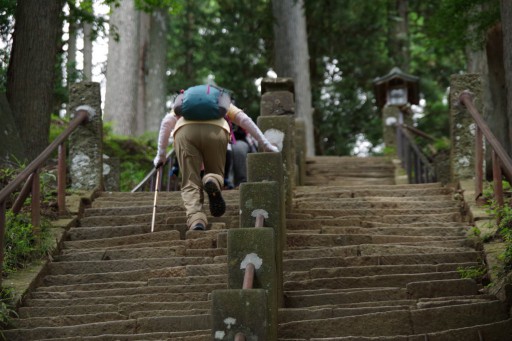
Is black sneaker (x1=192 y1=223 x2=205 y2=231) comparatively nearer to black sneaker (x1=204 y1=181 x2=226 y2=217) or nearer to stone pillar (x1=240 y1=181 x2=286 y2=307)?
black sneaker (x1=204 y1=181 x2=226 y2=217)

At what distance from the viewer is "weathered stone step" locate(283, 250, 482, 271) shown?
7.64 metres

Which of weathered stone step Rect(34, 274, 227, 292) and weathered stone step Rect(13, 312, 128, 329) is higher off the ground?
weathered stone step Rect(34, 274, 227, 292)

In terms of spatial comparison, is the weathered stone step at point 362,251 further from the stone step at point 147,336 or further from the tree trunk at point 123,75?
the tree trunk at point 123,75

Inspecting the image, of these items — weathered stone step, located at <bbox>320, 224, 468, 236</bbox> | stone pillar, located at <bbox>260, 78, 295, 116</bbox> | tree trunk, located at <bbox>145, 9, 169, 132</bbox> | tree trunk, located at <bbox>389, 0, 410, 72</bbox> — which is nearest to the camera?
weathered stone step, located at <bbox>320, 224, 468, 236</bbox>

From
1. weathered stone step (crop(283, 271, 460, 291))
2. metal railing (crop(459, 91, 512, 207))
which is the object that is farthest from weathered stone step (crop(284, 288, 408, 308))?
metal railing (crop(459, 91, 512, 207))

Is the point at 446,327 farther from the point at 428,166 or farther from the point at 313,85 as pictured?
the point at 313,85

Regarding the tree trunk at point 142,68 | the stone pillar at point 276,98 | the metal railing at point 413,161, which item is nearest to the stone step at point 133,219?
the stone pillar at point 276,98

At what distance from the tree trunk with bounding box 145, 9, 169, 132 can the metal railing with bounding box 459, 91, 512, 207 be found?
43.0 feet

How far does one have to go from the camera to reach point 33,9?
36.4 feet

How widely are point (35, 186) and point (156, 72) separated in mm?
14430

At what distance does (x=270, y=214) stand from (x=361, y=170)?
29.2 ft

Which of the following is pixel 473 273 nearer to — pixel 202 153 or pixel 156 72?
pixel 202 153

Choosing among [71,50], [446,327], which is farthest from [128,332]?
[71,50]

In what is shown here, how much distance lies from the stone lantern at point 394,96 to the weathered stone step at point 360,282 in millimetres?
11528
